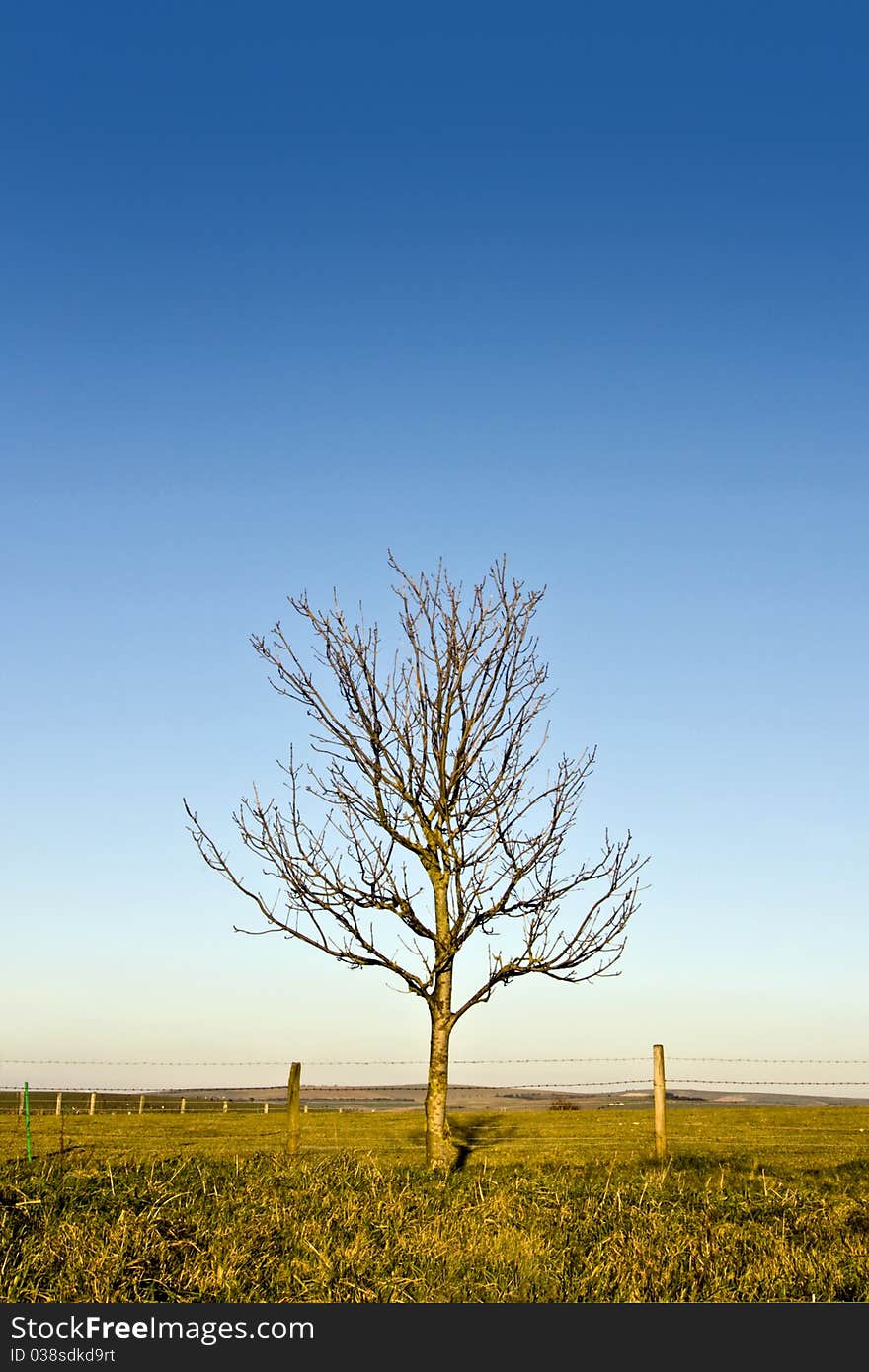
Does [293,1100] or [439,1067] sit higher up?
[439,1067]

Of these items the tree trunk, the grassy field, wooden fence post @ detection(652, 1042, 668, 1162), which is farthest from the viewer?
wooden fence post @ detection(652, 1042, 668, 1162)

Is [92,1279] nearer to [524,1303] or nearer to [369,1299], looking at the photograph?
[369,1299]

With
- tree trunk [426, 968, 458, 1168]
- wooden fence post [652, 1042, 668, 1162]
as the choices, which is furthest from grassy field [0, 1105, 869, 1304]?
wooden fence post [652, 1042, 668, 1162]

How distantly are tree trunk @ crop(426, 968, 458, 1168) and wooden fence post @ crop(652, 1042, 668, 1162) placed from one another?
191 inches

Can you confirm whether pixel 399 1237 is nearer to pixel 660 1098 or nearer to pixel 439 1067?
pixel 439 1067

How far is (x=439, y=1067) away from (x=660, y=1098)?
5917 mm

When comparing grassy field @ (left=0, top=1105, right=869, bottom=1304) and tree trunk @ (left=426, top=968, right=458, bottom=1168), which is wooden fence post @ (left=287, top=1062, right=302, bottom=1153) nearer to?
tree trunk @ (left=426, top=968, right=458, bottom=1168)

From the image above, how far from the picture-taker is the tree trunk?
39.5 feet

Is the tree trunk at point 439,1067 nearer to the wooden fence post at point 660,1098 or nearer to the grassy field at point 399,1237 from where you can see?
the grassy field at point 399,1237

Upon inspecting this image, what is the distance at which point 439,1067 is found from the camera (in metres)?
12.2

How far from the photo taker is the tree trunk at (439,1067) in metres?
12.1

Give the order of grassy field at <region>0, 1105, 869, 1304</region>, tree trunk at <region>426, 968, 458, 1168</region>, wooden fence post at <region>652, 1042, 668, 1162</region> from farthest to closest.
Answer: wooden fence post at <region>652, 1042, 668, 1162</region> < tree trunk at <region>426, 968, 458, 1168</region> < grassy field at <region>0, 1105, 869, 1304</region>

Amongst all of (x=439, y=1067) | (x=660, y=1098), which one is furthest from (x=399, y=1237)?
(x=660, y=1098)

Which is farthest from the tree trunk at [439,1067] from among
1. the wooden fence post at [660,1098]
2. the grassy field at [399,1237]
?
the wooden fence post at [660,1098]
